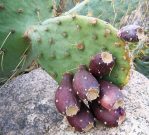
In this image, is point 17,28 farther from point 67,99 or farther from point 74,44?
point 67,99

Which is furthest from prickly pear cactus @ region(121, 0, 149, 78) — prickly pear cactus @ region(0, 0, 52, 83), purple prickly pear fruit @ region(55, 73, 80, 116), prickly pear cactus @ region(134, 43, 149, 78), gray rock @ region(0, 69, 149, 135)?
purple prickly pear fruit @ region(55, 73, 80, 116)

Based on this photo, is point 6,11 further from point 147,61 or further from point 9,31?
point 147,61

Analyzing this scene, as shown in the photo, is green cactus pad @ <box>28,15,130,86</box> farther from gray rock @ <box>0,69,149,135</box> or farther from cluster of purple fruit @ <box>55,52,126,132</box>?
gray rock @ <box>0,69,149,135</box>

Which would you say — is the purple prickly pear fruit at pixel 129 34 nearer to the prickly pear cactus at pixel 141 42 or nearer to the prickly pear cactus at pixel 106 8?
the prickly pear cactus at pixel 106 8

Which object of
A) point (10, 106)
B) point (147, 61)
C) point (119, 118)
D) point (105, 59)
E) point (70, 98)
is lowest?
point (147, 61)

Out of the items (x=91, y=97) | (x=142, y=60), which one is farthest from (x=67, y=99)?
(x=142, y=60)

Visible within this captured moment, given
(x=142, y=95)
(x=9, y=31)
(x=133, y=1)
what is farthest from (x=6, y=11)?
(x=133, y=1)

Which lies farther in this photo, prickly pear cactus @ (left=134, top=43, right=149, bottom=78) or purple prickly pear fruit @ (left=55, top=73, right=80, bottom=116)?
prickly pear cactus @ (left=134, top=43, right=149, bottom=78)
